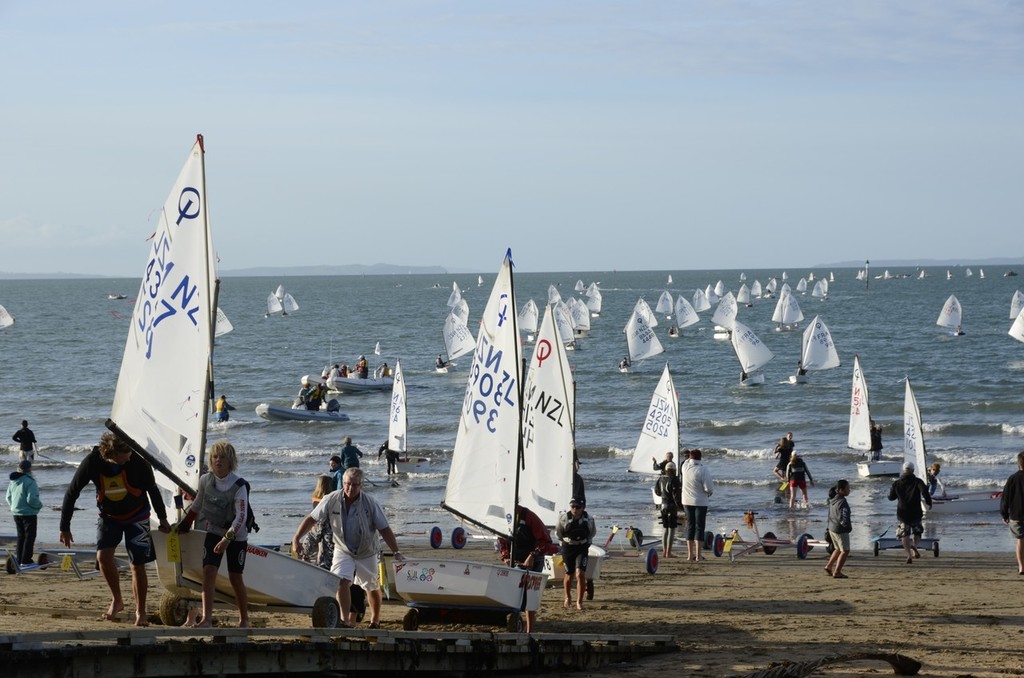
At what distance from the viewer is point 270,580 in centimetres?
931

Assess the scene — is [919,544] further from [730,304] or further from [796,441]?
[730,304]

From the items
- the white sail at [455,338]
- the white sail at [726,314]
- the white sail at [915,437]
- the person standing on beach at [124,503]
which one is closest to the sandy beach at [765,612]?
the person standing on beach at [124,503]

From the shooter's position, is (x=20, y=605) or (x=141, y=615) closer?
(x=141, y=615)

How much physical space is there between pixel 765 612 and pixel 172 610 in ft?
19.3

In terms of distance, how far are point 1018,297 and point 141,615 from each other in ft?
256

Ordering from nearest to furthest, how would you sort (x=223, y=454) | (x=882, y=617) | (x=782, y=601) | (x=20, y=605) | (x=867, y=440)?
(x=223, y=454)
(x=20, y=605)
(x=882, y=617)
(x=782, y=601)
(x=867, y=440)

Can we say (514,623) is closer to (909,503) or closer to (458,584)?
(458,584)

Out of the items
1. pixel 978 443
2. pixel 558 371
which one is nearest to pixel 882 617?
pixel 558 371

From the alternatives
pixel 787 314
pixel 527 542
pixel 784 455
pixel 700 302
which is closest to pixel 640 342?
pixel 787 314

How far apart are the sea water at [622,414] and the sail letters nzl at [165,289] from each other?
19.0 inches

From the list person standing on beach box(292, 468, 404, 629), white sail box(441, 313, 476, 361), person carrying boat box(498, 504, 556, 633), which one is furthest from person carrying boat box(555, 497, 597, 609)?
white sail box(441, 313, 476, 361)

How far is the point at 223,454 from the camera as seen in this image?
8.36m

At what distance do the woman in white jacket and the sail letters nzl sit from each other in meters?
8.38

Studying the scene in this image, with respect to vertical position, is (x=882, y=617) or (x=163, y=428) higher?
(x=163, y=428)
